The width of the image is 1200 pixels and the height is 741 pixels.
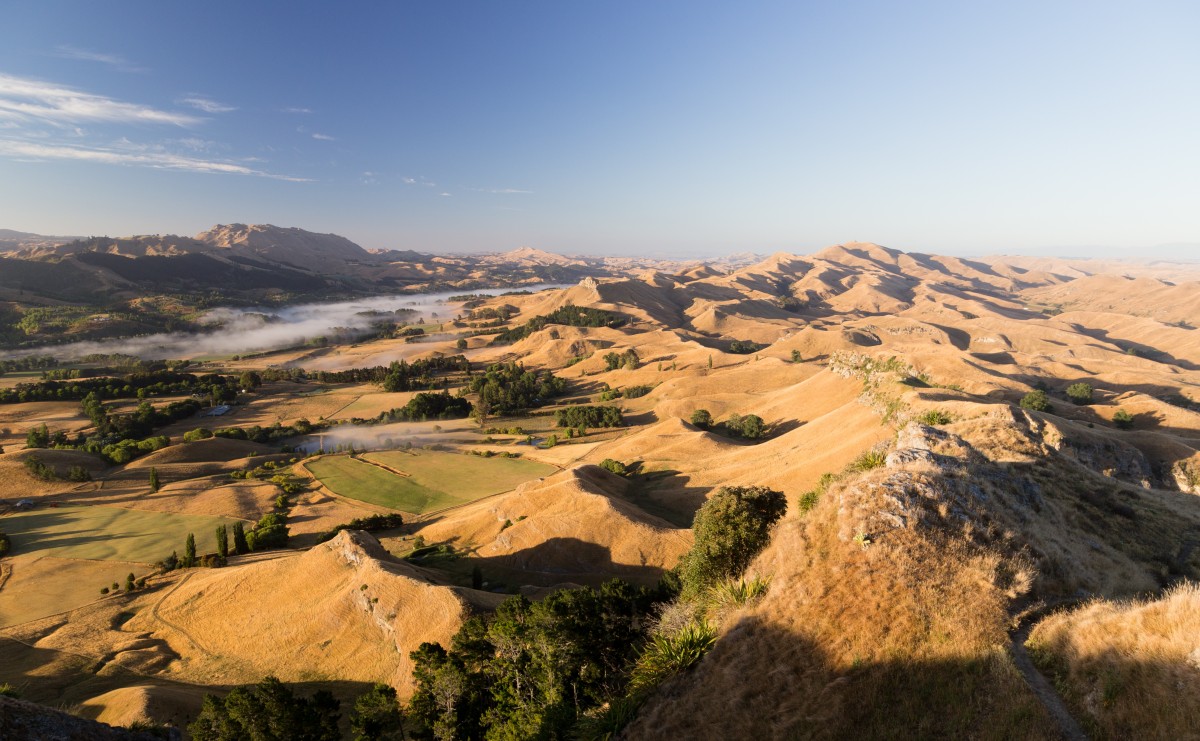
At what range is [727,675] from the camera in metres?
13.9

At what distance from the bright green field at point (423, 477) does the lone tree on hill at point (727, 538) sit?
53.9 m

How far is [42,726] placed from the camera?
1767 cm

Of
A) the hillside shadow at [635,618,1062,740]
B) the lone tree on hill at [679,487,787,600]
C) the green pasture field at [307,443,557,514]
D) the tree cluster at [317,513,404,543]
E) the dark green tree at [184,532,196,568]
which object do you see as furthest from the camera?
the green pasture field at [307,443,557,514]

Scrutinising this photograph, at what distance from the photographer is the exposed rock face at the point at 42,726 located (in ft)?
56.0

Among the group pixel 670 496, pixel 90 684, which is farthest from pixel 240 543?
pixel 670 496

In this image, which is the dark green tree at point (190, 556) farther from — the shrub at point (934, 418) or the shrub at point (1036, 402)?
the shrub at point (1036, 402)

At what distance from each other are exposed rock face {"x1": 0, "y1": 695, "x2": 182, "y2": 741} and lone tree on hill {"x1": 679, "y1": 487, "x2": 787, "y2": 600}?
23672 mm

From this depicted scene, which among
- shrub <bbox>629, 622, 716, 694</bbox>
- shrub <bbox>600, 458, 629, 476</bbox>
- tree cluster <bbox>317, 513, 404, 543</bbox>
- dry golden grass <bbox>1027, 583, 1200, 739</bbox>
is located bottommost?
tree cluster <bbox>317, 513, 404, 543</bbox>

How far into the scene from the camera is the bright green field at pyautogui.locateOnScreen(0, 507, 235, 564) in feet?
182

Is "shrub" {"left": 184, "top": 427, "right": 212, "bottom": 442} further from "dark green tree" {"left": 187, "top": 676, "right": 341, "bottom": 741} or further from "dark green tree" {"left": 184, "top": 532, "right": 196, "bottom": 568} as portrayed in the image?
"dark green tree" {"left": 187, "top": 676, "right": 341, "bottom": 741}

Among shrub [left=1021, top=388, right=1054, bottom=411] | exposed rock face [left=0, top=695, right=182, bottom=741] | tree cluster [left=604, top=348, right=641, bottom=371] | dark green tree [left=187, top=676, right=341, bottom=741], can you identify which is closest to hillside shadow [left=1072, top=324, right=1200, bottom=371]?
shrub [left=1021, top=388, right=1054, bottom=411]

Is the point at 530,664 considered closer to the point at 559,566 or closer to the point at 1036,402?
the point at 559,566

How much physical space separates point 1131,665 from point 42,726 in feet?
109

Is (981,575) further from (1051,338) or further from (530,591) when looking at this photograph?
(1051,338)
